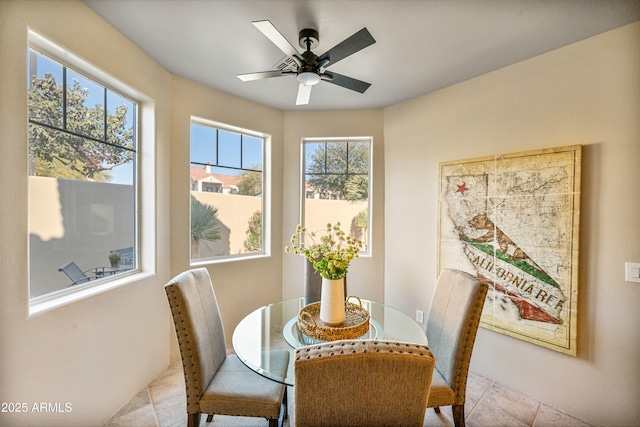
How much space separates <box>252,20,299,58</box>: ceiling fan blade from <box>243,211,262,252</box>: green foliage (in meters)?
1.96

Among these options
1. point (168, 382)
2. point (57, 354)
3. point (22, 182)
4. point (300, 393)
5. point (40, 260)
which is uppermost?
point (22, 182)

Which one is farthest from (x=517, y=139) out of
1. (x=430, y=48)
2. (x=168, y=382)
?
(x=168, y=382)

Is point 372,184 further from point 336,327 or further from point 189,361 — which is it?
point 189,361

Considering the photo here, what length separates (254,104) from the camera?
9.91ft

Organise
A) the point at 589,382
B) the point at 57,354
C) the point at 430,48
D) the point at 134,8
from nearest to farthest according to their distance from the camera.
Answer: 1. the point at 57,354
2. the point at 134,8
3. the point at 589,382
4. the point at 430,48

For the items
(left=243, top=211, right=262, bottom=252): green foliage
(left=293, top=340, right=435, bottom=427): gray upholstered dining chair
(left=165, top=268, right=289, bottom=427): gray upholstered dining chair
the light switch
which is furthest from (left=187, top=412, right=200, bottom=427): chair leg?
the light switch

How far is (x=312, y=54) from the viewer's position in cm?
169

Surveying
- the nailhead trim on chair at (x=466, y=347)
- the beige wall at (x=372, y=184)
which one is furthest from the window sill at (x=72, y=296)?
the nailhead trim on chair at (x=466, y=347)

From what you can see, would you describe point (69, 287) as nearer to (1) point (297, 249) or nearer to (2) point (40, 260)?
(2) point (40, 260)

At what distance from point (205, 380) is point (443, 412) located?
67.2 inches

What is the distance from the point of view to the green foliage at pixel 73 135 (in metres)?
1.49

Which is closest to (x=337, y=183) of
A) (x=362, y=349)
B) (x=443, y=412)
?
(x=443, y=412)

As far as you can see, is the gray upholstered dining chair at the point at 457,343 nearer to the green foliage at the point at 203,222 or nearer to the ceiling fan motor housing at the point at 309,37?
the ceiling fan motor housing at the point at 309,37

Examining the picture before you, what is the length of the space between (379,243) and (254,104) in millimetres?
2173
